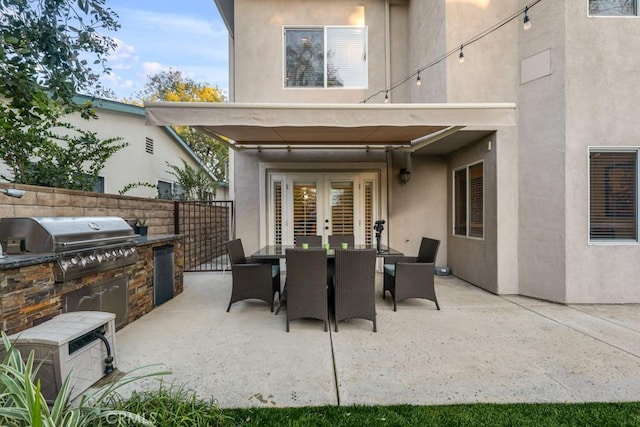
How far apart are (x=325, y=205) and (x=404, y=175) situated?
2.18 m

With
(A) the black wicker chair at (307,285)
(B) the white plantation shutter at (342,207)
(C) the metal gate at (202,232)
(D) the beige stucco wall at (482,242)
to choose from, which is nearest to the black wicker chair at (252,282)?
(A) the black wicker chair at (307,285)

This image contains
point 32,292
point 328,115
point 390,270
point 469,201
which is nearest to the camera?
point 32,292

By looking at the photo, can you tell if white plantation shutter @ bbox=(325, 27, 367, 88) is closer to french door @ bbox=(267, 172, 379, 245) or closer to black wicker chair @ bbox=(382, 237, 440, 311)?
french door @ bbox=(267, 172, 379, 245)

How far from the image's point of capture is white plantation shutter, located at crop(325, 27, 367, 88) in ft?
26.5

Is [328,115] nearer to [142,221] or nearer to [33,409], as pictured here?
[33,409]

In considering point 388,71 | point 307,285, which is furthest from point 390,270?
point 388,71

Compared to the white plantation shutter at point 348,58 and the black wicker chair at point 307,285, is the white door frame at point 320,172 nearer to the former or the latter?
the white plantation shutter at point 348,58

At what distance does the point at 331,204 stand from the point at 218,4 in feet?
19.6

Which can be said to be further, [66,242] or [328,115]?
[328,115]

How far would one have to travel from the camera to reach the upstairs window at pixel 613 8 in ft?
17.6

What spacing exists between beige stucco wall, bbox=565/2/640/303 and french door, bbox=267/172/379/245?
4024 millimetres

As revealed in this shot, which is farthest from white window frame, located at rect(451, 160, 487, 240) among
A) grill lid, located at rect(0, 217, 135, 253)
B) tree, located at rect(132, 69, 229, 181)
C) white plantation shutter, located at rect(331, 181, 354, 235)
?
tree, located at rect(132, 69, 229, 181)

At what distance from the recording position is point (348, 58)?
811cm

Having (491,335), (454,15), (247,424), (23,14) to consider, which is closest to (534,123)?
(454,15)
